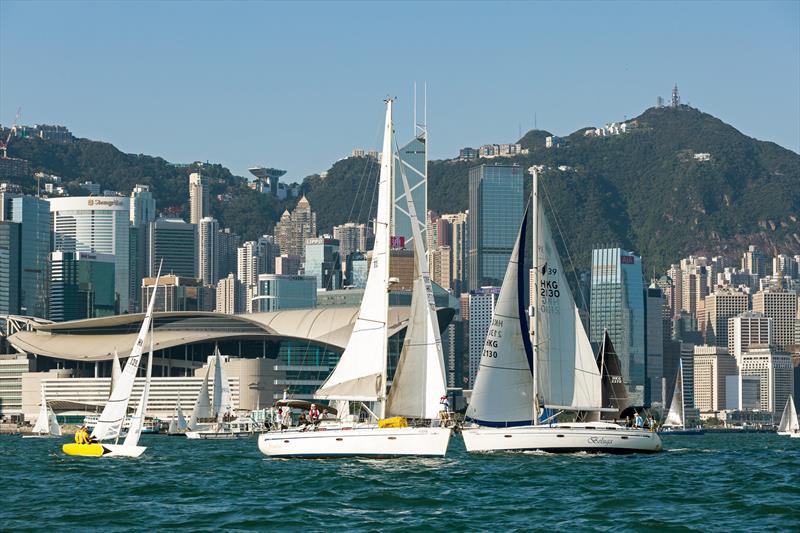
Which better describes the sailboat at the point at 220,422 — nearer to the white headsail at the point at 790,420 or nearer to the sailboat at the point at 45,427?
the sailboat at the point at 45,427

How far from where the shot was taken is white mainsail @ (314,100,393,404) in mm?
54969

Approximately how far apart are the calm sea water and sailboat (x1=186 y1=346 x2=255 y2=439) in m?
76.7

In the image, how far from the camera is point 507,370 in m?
59.1

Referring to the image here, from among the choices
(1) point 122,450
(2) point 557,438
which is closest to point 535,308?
(2) point 557,438

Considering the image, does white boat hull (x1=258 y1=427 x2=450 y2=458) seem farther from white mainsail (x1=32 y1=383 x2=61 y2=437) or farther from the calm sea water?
white mainsail (x1=32 y1=383 x2=61 y2=437)

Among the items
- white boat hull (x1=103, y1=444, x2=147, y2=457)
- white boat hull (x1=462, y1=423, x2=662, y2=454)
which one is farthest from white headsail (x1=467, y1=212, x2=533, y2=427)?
white boat hull (x1=103, y1=444, x2=147, y2=457)

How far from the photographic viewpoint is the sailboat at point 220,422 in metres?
139

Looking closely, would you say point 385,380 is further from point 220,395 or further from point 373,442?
point 220,395

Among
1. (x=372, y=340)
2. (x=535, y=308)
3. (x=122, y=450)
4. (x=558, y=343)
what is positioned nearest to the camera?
(x=372, y=340)

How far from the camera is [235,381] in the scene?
199 meters

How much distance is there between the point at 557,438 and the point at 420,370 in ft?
27.2

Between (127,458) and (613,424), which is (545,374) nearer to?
(613,424)

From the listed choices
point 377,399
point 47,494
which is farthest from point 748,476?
point 47,494

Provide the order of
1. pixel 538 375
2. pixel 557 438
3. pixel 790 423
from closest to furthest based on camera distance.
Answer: pixel 557 438 → pixel 538 375 → pixel 790 423
